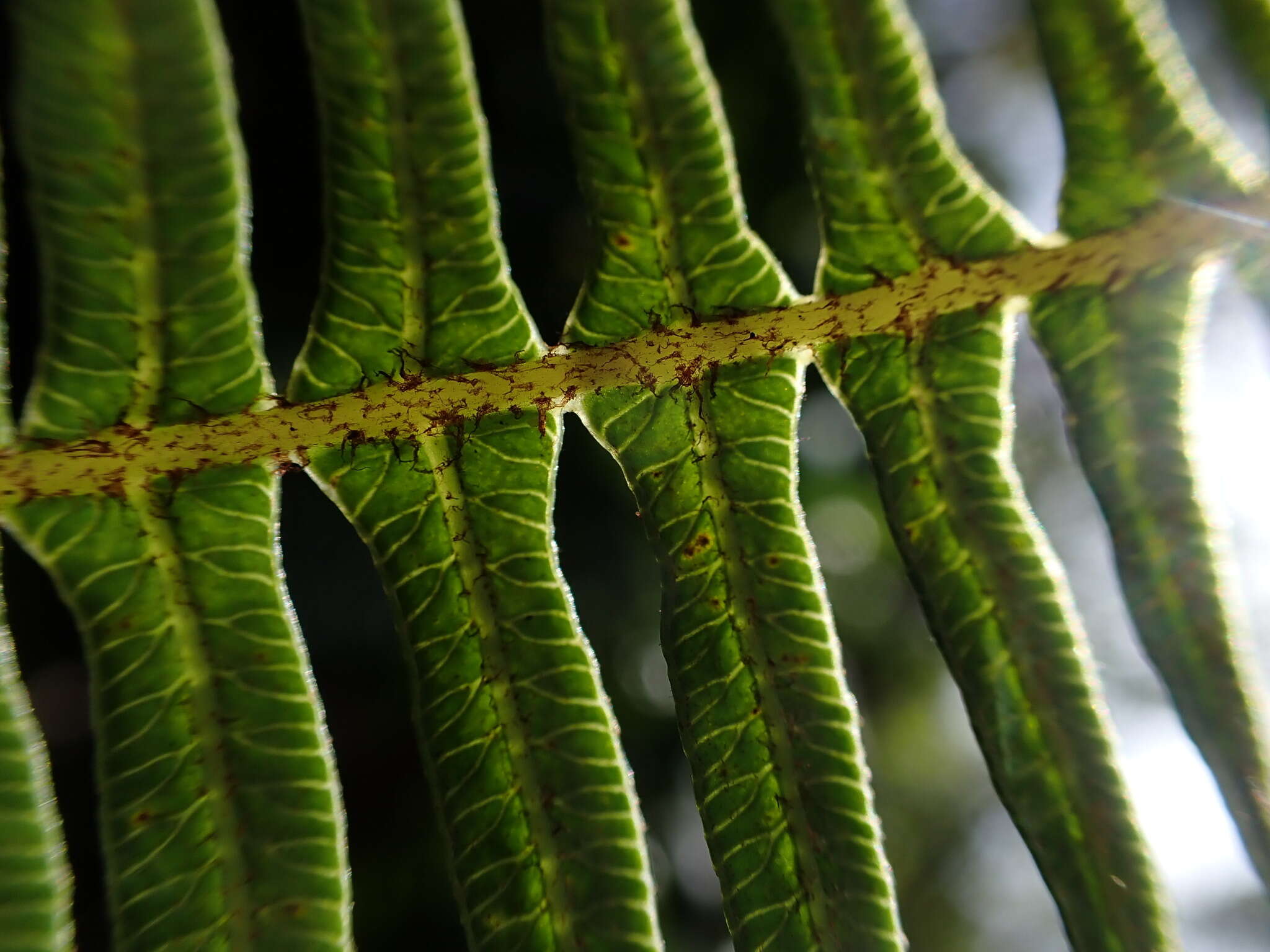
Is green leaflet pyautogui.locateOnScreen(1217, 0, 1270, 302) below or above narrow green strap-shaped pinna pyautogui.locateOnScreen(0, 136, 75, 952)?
above

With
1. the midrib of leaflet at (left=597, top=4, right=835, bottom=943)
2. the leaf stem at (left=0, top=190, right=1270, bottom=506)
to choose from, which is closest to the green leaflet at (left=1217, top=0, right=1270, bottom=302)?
the leaf stem at (left=0, top=190, right=1270, bottom=506)

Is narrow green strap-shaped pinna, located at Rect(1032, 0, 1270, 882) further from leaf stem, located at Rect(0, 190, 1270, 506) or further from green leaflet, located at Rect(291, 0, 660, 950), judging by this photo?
green leaflet, located at Rect(291, 0, 660, 950)

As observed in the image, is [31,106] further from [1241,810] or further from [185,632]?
[1241,810]

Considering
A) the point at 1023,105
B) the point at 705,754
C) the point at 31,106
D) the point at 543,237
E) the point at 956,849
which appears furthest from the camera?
the point at 956,849

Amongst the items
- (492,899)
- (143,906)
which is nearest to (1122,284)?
(492,899)

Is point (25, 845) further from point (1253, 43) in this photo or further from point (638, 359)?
point (1253, 43)

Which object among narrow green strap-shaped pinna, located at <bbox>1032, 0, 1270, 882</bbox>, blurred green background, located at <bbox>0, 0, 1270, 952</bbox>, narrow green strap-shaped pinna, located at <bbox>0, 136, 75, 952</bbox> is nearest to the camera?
narrow green strap-shaped pinna, located at <bbox>0, 136, 75, 952</bbox>
